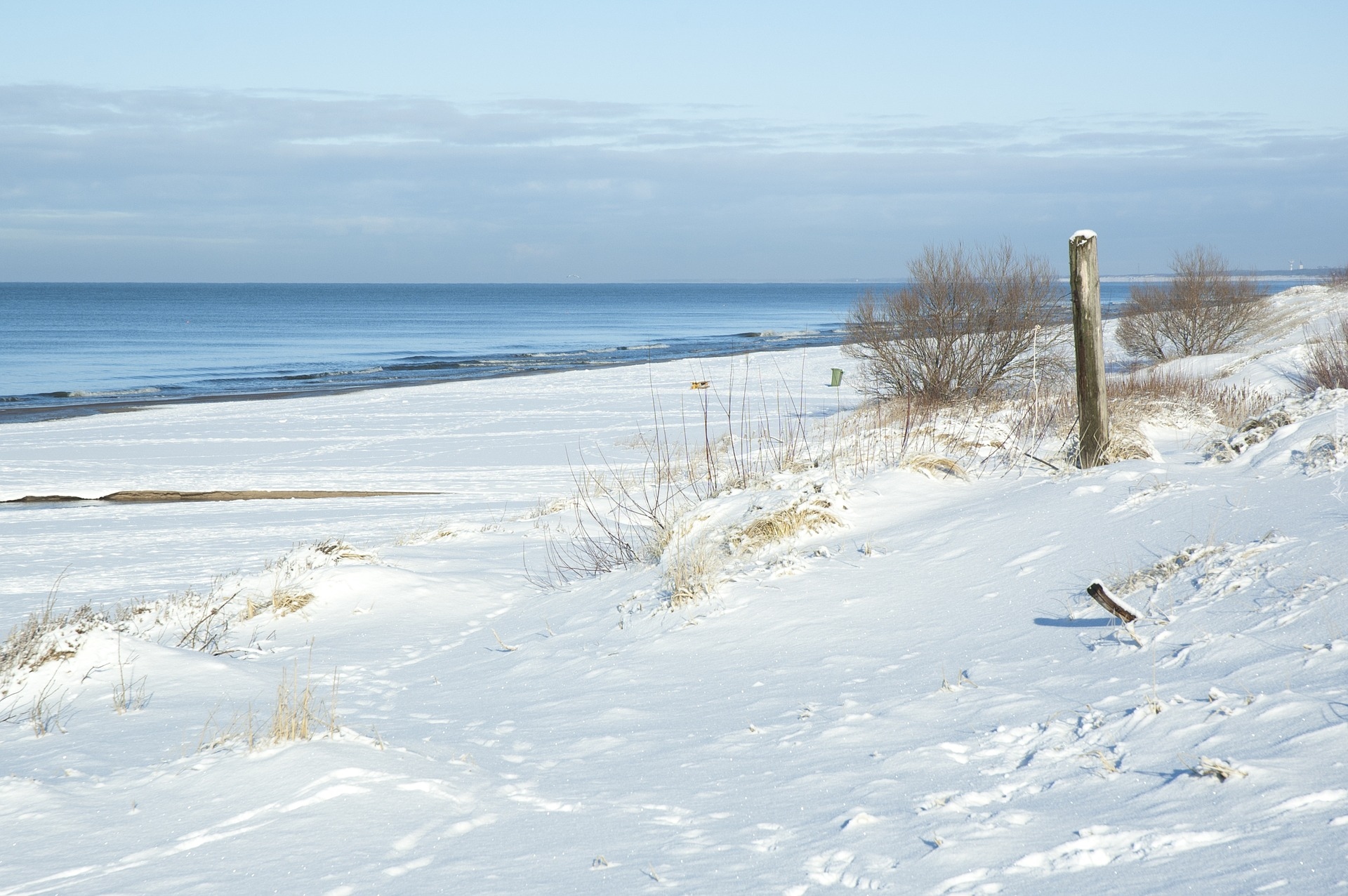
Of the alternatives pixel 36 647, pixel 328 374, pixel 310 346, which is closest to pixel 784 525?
pixel 36 647

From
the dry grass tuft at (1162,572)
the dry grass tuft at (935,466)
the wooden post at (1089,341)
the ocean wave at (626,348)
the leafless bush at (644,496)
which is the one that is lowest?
the leafless bush at (644,496)

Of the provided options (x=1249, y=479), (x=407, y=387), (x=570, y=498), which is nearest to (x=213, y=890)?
(x=1249, y=479)

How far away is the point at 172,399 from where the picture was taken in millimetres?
28844

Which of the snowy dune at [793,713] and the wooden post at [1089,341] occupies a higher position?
the wooden post at [1089,341]

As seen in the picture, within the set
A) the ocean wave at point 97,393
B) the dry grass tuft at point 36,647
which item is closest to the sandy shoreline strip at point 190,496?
the dry grass tuft at point 36,647

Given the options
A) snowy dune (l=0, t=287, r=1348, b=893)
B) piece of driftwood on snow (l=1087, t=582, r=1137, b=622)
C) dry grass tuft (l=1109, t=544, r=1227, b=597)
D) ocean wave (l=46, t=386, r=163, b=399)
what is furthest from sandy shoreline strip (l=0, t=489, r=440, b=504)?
ocean wave (l=46, t=386, r=163, b=399)

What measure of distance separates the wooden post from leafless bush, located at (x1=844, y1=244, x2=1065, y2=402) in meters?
11.6

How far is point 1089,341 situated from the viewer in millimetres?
6707

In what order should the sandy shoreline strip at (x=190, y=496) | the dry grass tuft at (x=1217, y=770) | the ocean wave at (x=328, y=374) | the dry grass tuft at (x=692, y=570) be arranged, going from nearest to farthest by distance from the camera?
1. the dry grass tuft at (x=1217, y=770)
2. the dry grass tuft at (x=692, y=570)
3. the sandy shoreline strip at (x=190, y=496)
4. the ocean wave at (x=328, y=374)

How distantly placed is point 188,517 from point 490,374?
2513 cm

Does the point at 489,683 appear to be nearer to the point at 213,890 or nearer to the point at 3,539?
the point at 213,890

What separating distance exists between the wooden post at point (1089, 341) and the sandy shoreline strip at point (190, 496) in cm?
924

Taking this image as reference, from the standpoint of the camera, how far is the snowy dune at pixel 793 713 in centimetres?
245

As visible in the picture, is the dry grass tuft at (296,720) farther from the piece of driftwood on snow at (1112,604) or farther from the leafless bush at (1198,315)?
the leafless bush at (1198,315)
